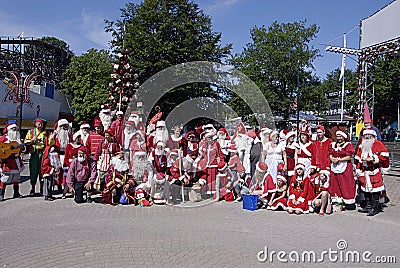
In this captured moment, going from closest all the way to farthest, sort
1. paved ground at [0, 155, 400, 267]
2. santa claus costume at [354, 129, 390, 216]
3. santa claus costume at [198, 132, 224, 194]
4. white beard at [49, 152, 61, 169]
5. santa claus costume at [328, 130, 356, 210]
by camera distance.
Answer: paved ground at [0, 155, 400, 267]
santa claus costume at [354, 129, 390, 216]
santa claus costume at [328, 130, 356, 210]
white beard at [49, 152, 61, 169]
santa claus costume at [198, 132, 224, 194]

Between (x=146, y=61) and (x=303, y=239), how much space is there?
18.2 metres

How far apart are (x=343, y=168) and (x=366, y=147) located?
63 centimetres

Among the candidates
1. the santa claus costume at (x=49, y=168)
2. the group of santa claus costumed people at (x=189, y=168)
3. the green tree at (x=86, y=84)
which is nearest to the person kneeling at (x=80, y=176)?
the group of santa claus costumed people at (x=189, y=168)

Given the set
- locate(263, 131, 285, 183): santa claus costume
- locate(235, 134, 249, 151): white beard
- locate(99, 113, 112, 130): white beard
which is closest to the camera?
locate(263, 131, 285, 183): santa claus costume

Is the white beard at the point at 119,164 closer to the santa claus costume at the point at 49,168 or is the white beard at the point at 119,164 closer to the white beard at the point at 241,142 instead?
the santa claus costume at the point at 49,168

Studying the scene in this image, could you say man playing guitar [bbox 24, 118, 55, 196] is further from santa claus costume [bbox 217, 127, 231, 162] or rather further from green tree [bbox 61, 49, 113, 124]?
green tree [bbox 61, 49, 113, 124]

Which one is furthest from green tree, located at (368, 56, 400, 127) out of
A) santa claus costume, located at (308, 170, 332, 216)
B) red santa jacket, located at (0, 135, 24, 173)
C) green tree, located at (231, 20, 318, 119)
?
red santa jacket, located at (0, 135, 24, 173)

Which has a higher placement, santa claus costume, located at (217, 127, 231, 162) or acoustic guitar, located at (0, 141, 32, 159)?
santa claus costume, located at (217, 127, 231, 162)

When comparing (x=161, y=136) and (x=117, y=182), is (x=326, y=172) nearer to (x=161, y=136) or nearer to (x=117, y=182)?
(x=161, y=136)

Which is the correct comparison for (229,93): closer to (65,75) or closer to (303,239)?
(303,239)

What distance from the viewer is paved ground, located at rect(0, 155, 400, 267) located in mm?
4934

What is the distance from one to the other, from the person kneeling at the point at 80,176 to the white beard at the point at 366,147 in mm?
5775

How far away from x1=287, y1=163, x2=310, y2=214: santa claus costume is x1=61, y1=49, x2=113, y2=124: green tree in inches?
1219

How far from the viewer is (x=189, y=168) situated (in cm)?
902
